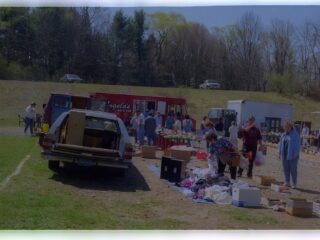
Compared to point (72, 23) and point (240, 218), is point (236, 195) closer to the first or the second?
point (240, 218)

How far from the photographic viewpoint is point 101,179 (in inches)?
442

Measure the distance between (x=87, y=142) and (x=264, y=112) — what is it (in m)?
27.0

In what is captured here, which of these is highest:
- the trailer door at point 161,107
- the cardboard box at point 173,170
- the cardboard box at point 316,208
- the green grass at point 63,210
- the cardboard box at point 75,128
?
the trailer door at point 161,107

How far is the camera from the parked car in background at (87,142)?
10539 mm

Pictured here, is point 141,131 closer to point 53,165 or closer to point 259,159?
point 259,159

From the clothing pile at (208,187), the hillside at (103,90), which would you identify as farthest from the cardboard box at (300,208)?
the hillside at (103,90)

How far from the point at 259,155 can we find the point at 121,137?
12.7ft

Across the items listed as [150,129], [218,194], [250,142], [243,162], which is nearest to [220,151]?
[243,162]

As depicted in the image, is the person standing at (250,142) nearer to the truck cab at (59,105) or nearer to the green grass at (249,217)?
the green grass at (249,217)

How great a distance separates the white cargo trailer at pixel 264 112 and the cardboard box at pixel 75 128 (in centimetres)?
2555

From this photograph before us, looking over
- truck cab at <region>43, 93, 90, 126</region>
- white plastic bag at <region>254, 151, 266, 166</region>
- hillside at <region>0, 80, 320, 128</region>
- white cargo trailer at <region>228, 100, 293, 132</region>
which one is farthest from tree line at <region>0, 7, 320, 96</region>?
white plastic bag at <region>254, 151, 266, 166</region>

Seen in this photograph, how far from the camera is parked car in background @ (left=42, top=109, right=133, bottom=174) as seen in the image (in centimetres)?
1054

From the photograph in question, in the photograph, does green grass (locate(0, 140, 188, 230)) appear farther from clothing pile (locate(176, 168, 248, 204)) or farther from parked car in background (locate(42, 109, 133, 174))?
clothing pile (locate(176, 168, 248, 204))

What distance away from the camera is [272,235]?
6.91 metres
